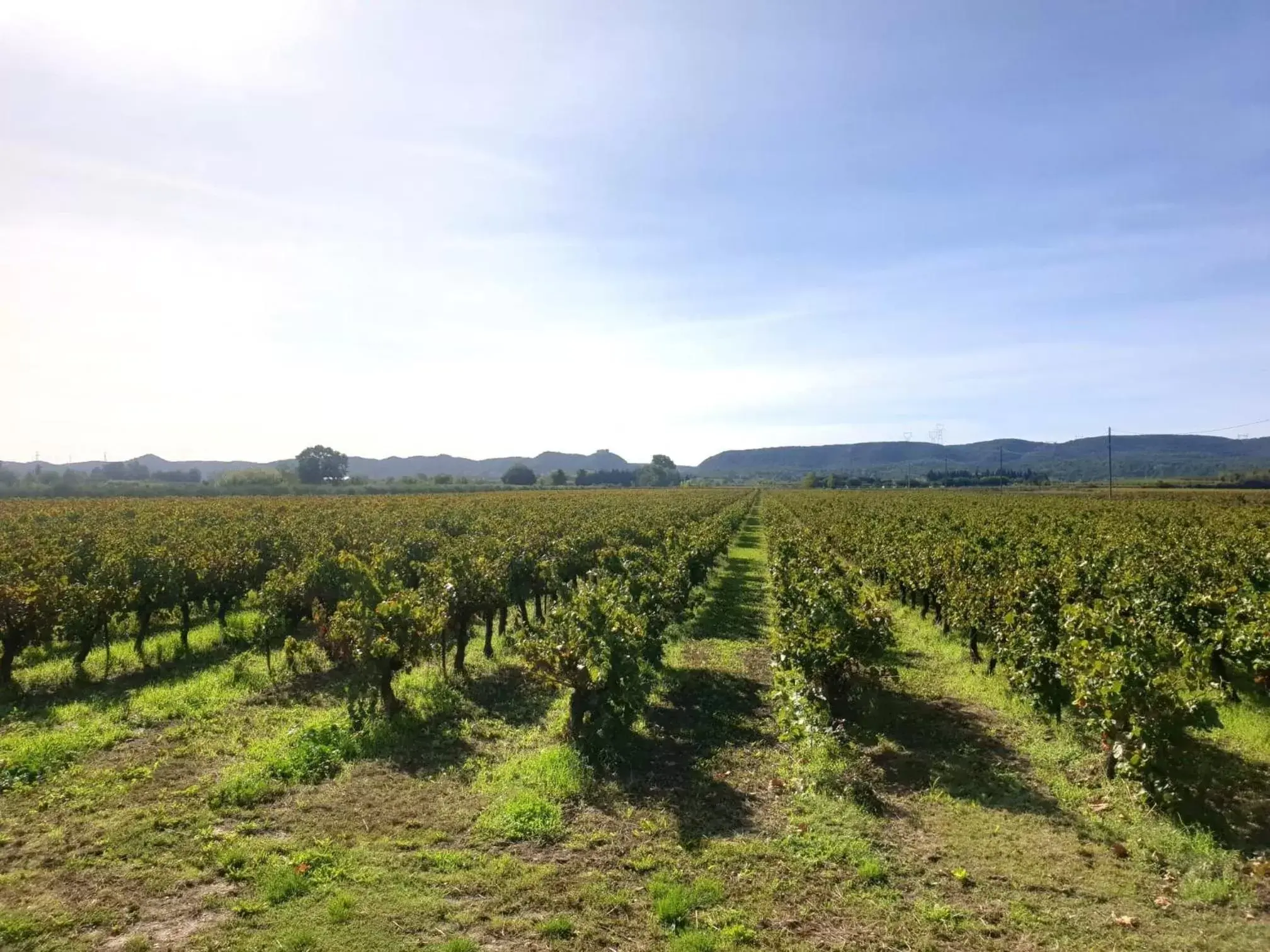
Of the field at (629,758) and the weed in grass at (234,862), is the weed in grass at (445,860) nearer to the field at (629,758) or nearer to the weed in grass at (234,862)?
the field at (629,758)

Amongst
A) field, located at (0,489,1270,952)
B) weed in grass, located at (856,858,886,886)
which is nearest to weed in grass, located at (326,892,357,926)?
field, located at (0,489,1270,952)

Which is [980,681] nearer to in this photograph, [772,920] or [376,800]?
[772,920]

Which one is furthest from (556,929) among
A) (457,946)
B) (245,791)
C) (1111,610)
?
(1111,610)

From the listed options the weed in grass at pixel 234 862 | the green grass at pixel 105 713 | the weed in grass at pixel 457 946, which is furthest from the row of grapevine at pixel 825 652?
the green grass at pixel 105 713

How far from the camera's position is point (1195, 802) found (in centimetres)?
803

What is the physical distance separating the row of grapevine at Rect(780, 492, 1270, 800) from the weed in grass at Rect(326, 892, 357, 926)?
28.0ft

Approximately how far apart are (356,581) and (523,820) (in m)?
9.34

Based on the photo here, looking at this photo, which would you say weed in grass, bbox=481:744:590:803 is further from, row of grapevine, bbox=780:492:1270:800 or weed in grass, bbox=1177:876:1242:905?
row of grapevine, bbox=780:492:1270:800

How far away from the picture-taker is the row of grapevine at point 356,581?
1246 cm

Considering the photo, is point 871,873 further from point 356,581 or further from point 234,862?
point 356,581

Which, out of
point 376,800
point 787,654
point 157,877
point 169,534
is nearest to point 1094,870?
point 787,654

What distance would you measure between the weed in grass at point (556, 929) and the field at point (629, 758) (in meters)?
0.02

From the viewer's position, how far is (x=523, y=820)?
7984 millimetres

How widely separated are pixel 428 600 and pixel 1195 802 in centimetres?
1272
